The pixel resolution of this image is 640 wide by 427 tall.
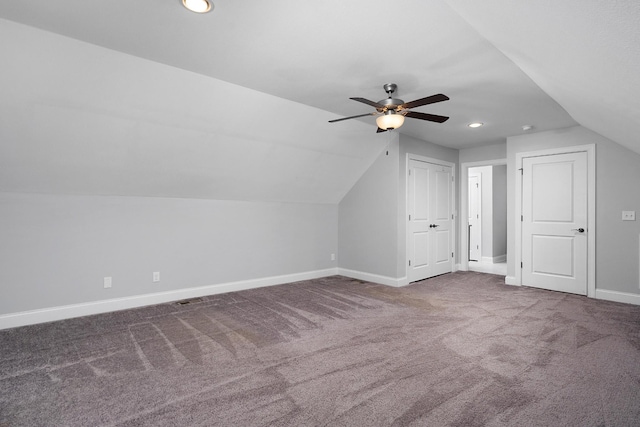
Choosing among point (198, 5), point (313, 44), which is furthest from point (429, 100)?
point (198, 5)

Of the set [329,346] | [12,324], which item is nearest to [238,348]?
[329,346]

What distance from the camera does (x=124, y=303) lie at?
160 inches

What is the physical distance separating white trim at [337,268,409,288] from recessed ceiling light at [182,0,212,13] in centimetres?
448

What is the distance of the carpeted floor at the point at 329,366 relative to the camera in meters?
2.00

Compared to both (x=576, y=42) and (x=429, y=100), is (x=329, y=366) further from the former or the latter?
(x=576, y=42)

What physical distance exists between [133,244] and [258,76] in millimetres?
2642

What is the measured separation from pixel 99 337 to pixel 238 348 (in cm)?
142

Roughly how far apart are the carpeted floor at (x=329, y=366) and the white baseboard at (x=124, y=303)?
5.9 inches

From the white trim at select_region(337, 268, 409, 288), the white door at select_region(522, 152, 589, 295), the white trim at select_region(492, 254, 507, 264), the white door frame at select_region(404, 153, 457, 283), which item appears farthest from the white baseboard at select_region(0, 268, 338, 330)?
the white trim at select_region(492, 254, 507, 264)

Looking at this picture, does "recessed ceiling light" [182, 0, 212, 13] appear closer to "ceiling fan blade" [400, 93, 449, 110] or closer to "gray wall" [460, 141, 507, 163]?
"ceiling fan blade" [400, 93, 449, 110]

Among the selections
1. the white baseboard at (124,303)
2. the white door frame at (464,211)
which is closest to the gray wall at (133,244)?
the white baseboard at (124,303)

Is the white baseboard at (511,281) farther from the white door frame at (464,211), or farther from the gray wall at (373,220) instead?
the gray wall at (373,220)

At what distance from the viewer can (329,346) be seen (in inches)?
118

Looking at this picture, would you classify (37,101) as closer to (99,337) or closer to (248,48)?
(248,48)
